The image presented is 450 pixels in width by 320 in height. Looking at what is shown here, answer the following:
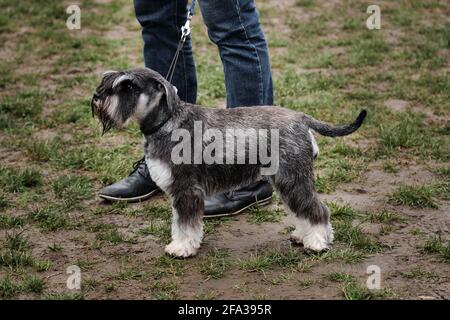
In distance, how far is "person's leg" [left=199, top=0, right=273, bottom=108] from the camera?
459 cm

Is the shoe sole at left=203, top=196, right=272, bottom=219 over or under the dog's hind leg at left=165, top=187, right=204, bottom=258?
under

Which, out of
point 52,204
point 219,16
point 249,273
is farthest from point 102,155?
point 249,273

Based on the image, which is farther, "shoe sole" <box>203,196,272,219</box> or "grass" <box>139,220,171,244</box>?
"shoe sole" <box>203,196,272,219</box>

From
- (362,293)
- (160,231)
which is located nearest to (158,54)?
(160,231)

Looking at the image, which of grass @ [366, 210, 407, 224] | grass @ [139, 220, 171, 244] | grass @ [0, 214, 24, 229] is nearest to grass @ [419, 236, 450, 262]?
grass @ [366, 210, 407, 224]

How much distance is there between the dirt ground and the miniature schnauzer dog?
0.24 meters

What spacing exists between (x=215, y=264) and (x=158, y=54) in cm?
181

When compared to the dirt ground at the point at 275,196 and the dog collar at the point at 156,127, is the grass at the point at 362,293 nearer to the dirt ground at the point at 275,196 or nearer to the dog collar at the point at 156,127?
the dirt ground at the point at 275,196

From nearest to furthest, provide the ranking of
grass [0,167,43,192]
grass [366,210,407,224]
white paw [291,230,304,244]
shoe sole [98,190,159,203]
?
white paw [291,230,304,244] < grass [366,210,407,224] < shoe sole [98,190,159,203] < grass [0,167,43,192]

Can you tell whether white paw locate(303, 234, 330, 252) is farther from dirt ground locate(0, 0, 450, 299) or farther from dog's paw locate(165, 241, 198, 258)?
dog's paw locate(165, 241, 198, 258)

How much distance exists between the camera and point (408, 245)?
14.4ft

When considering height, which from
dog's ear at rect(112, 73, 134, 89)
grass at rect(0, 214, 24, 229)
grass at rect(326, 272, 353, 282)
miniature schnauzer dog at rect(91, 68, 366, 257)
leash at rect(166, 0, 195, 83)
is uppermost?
leash at rect(166, 0, 195, 83)

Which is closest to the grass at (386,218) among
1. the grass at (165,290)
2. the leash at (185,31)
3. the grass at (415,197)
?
the grass at (415,197)

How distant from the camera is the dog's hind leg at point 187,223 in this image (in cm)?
420
